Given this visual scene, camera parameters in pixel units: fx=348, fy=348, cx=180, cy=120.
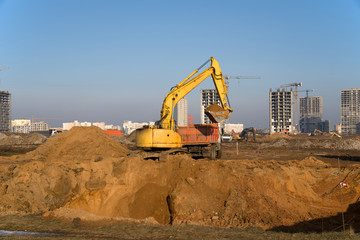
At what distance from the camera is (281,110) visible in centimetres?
15125

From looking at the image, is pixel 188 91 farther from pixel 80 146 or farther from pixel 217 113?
pixel 80 146

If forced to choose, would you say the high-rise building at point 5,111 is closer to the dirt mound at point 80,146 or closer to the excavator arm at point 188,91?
the dirt mound at point 80,146

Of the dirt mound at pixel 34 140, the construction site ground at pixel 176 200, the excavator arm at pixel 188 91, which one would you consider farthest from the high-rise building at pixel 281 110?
the construction site ground at pixel 176 200

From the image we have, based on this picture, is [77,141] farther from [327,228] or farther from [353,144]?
[353,144]

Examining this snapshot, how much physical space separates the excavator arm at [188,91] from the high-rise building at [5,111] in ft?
553

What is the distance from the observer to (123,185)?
18.0 m

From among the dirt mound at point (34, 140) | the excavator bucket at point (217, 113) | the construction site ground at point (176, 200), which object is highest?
the excavator bucket at point (217, 113)

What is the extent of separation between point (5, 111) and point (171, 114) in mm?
176665

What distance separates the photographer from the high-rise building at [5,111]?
6850 inches

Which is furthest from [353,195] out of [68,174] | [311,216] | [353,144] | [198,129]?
[353,144]

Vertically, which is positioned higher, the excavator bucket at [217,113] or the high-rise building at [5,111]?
the high-rise building at [5,111]

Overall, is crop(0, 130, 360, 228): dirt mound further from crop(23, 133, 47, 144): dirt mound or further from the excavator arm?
crop(23, 133, 47, 144): dirt mound

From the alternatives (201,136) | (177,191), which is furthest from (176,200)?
(201,136)

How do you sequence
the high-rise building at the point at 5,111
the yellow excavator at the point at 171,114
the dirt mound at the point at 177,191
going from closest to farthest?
1. the dirt mound at the point at 177,191
2. the yellow excavator at the point at 171,114
3. the high-rise building at the point at 5,111
